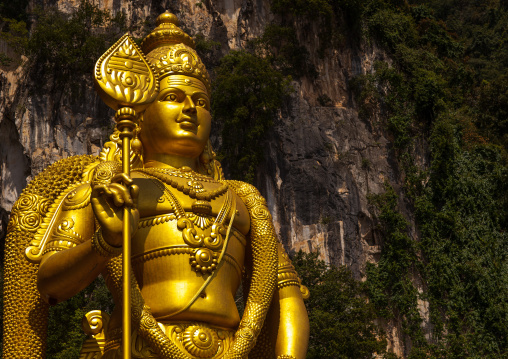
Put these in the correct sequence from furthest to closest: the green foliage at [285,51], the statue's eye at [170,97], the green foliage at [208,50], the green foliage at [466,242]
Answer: the green foliage at [285,51] < the green foliage at [208,50] < the green foliage at [466,242] < the statue's eye at [170,97]

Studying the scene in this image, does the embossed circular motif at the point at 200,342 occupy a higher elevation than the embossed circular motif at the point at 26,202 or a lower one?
lower

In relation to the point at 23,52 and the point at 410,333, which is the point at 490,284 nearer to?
the point at 410,333

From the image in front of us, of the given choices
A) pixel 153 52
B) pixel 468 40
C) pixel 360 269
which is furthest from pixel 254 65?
pixel 153 52

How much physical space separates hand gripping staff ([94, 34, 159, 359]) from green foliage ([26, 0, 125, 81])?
17945 millimetres

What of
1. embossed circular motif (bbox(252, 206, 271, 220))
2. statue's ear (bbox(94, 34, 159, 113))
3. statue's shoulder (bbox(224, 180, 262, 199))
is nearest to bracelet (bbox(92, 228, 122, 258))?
statue's ear (bbox(94, 34, 159, 113))

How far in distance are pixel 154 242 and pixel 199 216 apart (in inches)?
13.5

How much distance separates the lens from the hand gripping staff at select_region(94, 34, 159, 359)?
14.6 feet

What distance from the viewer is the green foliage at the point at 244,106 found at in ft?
70.8

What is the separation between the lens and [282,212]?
21.4 metres

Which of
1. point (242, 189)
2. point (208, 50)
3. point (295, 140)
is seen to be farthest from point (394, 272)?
point (242, 189)

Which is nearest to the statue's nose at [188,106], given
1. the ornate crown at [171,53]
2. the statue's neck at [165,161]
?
the ornate crown at [171,53]

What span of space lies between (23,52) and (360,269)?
38.8 feet

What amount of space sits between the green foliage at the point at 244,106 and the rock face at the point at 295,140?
571mm

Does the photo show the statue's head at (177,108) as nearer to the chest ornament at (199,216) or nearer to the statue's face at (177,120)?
the statue's face at (177,120)
